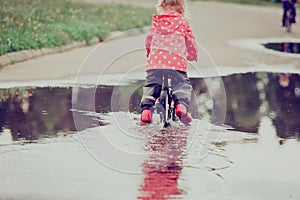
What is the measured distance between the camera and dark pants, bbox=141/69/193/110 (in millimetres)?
9922

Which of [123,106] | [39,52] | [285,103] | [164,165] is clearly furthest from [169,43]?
[39,52]

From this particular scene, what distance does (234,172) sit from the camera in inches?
314

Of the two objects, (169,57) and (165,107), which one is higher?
(169,57)

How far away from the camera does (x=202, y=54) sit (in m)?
17.8

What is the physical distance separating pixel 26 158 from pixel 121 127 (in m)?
2.04

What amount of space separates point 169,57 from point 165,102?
1.62 feet

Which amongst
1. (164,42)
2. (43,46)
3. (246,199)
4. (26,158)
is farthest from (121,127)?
(43,46)

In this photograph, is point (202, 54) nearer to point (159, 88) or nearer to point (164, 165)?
point (159, 88)

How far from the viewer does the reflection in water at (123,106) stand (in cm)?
988

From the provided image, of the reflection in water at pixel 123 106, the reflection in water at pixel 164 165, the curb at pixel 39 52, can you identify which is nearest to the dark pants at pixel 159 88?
the reflection in water at pixel 164 165

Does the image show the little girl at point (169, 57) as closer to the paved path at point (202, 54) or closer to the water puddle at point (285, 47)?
the paved path at point (202, 54)

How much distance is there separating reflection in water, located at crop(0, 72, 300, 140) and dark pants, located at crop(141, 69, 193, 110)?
2.01ft

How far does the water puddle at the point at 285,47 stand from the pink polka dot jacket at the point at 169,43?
32.4ft

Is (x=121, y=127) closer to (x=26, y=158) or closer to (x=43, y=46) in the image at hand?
(x=26, y=158)
